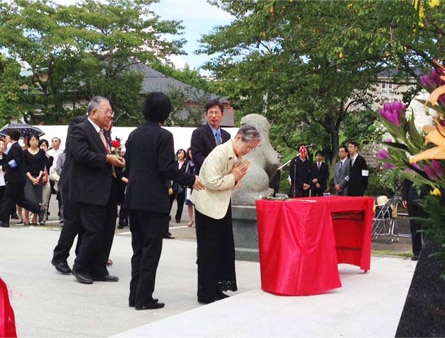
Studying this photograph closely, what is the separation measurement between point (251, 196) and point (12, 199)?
6.20 m

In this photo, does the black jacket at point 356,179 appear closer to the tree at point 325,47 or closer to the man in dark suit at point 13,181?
the tree at point 325,47

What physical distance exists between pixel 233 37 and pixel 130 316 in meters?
24.5

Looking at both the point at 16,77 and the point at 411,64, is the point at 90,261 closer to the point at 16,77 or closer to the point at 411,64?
the point at 411,64

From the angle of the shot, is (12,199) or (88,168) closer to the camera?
(88,168)

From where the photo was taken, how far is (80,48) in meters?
39.3

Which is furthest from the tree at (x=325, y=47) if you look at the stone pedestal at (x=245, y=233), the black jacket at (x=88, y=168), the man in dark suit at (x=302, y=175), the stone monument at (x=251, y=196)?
the black jacket at (x=88, y=168)

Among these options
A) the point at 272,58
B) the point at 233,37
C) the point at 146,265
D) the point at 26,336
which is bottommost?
the point at 26,336

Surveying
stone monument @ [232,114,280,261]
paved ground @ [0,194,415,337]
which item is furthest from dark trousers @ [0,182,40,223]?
stone monument @ [232,114,280,261]

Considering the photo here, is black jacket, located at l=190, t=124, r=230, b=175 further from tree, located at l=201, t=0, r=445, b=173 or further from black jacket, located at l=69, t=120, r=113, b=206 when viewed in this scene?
tree, located at l=201, t=0, r=445, b=173

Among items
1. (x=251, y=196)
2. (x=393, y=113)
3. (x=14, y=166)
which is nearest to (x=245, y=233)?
(x=251, y=196)

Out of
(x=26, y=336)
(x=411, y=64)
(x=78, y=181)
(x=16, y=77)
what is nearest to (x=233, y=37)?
(x=411, y=64)

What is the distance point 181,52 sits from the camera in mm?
42188

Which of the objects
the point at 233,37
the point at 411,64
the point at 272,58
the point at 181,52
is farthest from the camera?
the point at 181,52

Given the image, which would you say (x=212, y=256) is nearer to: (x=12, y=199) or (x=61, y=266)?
(x=61, y=266)
